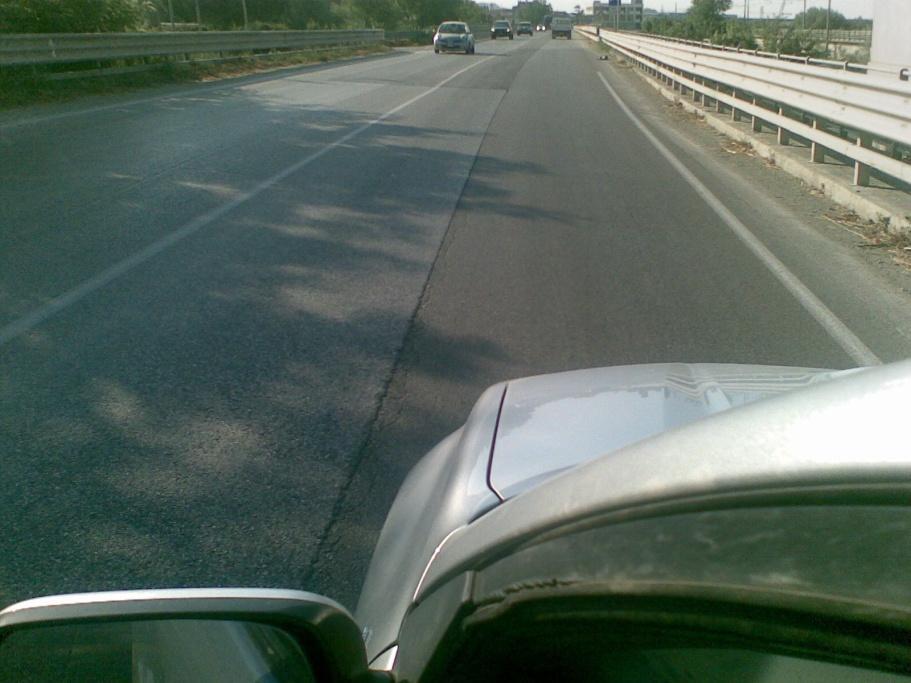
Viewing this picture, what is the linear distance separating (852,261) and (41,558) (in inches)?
266

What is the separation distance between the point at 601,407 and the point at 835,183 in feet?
30.4

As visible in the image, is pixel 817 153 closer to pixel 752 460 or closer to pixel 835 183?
pixel 835 183

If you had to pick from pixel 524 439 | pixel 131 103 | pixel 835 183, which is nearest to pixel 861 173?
pixel 835 183

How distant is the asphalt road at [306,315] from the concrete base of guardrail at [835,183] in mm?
579

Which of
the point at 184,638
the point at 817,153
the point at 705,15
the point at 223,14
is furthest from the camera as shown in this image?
the point at 223,14

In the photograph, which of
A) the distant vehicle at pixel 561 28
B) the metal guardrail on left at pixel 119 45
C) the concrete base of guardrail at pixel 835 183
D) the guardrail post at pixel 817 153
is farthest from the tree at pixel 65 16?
the distant vehicle at pixel 561 28

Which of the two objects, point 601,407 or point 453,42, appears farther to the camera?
point 453,42

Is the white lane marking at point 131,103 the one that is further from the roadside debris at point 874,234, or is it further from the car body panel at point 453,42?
the car body panel at point 453,42

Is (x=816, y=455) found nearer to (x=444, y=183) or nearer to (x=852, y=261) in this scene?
(x=852, y=261)

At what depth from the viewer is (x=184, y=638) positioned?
64.8 inches

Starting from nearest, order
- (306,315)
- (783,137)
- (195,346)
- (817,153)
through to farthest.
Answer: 1. (195,346)
2. (306,315)
3. (817,153)
4. (783,137)

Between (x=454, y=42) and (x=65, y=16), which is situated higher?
(x=65, y=16)

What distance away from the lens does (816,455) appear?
1090 mm

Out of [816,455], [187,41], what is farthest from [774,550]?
[187,41]
